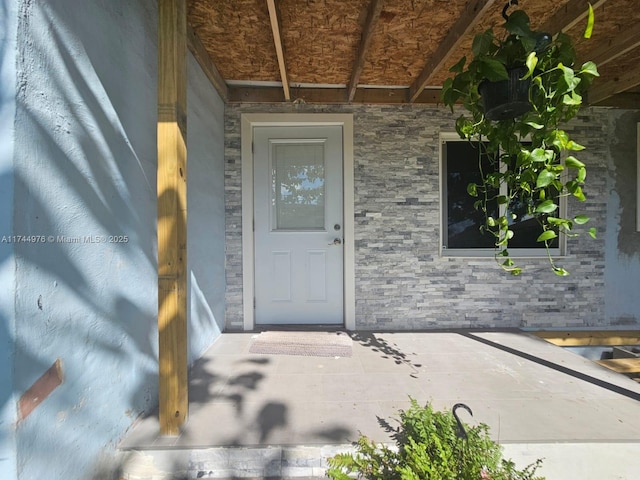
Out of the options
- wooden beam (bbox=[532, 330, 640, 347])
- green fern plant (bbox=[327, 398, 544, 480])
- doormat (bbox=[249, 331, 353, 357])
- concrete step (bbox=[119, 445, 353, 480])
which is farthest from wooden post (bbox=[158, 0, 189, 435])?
wooden beam (bbox=[532, 330, 640, 347])

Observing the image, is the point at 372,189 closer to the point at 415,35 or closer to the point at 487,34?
the point at 415,35

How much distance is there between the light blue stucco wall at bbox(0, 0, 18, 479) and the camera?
2.80 feet

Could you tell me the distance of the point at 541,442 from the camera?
1.36m

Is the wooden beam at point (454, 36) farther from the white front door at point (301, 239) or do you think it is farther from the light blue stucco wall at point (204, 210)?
the light blue stucco wall at point (204, 210)

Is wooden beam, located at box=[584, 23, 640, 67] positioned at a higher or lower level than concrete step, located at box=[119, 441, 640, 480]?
higher

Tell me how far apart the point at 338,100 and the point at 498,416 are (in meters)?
2.84

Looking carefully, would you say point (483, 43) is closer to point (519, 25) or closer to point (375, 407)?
point (519, 25)

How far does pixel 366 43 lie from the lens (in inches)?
81.4

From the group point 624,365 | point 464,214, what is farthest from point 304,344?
point 624,365

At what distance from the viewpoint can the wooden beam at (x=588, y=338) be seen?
2.84 meters

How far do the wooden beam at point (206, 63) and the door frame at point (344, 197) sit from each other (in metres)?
0.29

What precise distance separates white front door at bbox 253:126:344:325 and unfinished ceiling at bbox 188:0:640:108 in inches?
16.2

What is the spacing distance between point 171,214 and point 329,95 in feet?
7.20

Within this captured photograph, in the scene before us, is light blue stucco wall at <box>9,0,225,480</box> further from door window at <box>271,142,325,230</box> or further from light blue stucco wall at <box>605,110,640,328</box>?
light blue stucco wall at <box>605,110,640,328</box>
